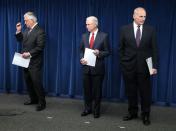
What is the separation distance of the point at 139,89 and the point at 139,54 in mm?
482

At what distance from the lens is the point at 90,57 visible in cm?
473

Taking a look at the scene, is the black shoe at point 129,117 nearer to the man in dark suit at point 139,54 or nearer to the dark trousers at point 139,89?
the dark trousers at point 139,89

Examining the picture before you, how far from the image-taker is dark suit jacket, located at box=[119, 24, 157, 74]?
446 centimetres

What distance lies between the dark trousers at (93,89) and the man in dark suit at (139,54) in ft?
1.33

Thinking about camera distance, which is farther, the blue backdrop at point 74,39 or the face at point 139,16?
the blue backdrop at point 74,39

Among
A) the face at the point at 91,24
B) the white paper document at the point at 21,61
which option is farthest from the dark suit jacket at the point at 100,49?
the white paper document at the point at 21,61

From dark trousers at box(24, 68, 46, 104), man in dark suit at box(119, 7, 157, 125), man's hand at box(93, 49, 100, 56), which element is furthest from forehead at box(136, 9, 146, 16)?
dark trousers at box(24, 68, 46, 104)

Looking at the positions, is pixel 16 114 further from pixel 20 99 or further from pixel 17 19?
pixel 17 19

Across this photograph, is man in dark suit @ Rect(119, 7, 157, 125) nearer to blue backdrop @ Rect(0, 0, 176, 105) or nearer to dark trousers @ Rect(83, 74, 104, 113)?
dark trousers @ Rect(83, 74, 104, 113)

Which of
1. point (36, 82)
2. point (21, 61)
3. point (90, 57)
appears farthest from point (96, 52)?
point (21, 61)

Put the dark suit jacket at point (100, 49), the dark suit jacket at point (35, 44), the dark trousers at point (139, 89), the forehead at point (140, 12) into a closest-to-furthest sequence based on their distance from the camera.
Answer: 1. the forehead at point (140, 12)
2. the dark trousers at point (139, 89)
3. the dark suit jacket at point (100, 49)
4. the dark suit jacket at point (35, 44)

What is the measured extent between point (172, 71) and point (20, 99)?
2.63 meters

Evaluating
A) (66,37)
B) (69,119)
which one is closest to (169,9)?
(66,37)

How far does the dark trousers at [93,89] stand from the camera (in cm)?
Answer: 483
